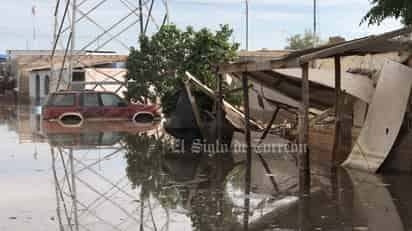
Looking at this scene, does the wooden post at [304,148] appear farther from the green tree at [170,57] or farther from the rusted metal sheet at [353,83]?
the green tree at [170,57]

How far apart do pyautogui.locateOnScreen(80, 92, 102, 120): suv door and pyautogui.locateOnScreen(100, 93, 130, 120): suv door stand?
23 cm

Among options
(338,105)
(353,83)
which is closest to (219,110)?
(353,83)

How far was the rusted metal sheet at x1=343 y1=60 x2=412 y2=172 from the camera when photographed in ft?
45.4

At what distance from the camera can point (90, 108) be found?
32.2m

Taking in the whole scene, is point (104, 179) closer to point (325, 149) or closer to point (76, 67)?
point (325, 149)

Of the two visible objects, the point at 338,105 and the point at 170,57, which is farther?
the point at 170,57

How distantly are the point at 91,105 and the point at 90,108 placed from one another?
257 mm

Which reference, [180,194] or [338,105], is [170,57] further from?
[180,194]

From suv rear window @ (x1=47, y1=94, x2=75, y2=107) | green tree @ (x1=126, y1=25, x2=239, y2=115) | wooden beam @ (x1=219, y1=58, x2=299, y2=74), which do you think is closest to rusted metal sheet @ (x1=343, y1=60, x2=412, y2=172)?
wooden beam @ (x1=219, y1=58, x2=299, y2=74)

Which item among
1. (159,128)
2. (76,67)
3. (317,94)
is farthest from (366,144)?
(76,67)

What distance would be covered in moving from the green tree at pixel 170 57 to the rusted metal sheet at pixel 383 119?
49.0 ft

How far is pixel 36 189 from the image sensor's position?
40.2 feet

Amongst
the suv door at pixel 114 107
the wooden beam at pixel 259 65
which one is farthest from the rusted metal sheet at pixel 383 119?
the suv door at pixel 114 107

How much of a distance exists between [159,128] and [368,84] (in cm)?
1436
